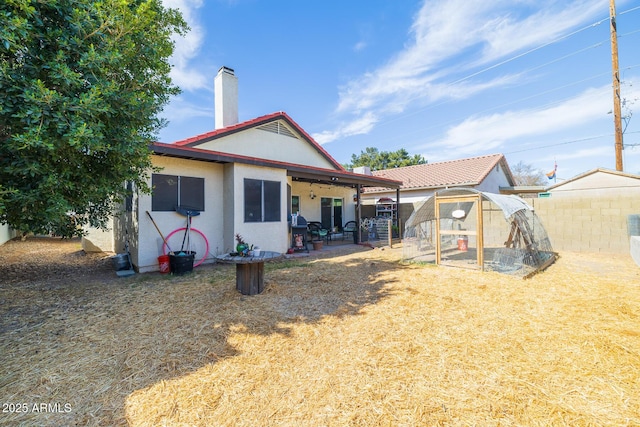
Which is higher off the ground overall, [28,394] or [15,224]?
[15,224]

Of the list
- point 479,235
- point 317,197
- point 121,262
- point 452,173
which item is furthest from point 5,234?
point 452,173

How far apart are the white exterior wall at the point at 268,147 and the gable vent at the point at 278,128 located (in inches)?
4.6

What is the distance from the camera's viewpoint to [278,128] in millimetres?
10469

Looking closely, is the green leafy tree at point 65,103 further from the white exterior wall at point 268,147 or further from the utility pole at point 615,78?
the utility pole at point 615,78

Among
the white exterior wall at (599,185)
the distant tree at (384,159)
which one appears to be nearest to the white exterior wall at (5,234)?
the white exterior wall at (599,185)

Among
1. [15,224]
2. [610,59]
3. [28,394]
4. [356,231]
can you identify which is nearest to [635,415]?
[28,394]

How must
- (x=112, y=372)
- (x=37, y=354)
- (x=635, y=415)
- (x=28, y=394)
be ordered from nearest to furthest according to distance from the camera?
1. (x=635, y=415)
2. (x=28, y=394)
3. (x=112, y=372)
4. (x=37, y=354)

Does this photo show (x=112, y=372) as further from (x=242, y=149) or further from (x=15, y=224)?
(x=242, y=149)

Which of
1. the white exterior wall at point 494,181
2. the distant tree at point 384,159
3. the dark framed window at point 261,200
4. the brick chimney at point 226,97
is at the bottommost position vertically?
the dark framed window at point 261,200

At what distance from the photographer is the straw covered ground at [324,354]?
205cm

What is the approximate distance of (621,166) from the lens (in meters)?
9.56

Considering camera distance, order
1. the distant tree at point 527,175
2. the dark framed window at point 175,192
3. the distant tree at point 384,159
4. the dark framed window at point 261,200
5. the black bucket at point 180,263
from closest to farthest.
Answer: the black bucket at point 180,263 → the dark framed window at point 175,192 → the dark framed window at point 261,200 → the distant tree at point 384,159 → the distant tree at point 527,175

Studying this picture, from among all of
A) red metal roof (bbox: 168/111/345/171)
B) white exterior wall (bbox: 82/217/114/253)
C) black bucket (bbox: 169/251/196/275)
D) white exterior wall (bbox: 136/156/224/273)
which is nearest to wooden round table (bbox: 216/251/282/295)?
black bucket (bbox: 169/251/196/275)

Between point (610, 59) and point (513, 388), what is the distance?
44.5ft
